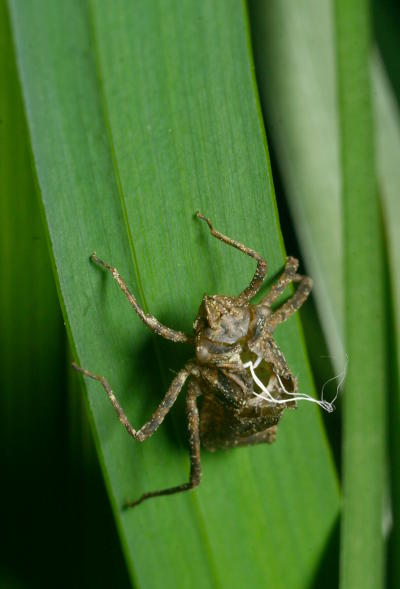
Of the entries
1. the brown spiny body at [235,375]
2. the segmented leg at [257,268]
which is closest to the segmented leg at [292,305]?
the brown spiny body at [235,375]

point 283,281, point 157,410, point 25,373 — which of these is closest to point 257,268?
point 283,281

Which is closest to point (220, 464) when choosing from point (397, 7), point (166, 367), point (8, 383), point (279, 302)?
point (166, 367)

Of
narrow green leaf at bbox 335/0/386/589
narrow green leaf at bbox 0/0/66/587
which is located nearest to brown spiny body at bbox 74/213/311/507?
narrow green leaf at bbox 335/0/386/589

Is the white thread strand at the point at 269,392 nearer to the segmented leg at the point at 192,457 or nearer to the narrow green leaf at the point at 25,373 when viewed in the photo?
the segmented leg at the point at 192,457

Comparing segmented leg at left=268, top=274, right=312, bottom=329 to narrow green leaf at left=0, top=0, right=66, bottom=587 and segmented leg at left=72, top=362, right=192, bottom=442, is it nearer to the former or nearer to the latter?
segmented leg at left=72, top=362, right=192, bottom=442

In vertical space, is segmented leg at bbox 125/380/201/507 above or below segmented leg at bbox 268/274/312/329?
below

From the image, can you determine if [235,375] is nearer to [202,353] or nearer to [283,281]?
[202,353]
